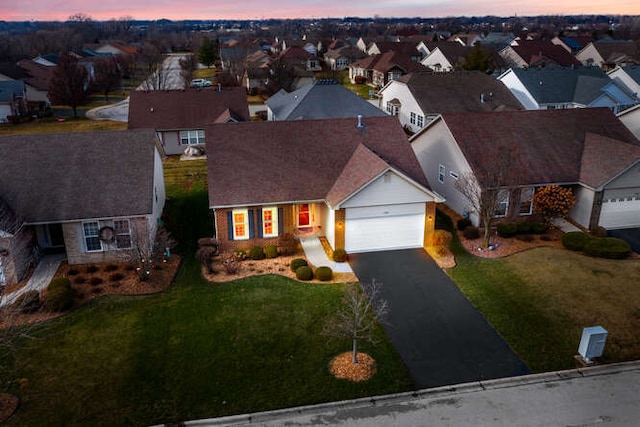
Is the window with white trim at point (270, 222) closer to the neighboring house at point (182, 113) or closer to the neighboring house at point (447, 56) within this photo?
the neighboring house at point (182, 113)

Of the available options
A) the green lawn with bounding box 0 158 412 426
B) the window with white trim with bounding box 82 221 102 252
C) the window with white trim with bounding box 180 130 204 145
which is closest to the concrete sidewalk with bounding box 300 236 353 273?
the green lawn with bounding box 0 158 412 426

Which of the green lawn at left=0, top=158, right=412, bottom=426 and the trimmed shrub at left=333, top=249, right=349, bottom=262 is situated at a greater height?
the trimmed shrub at left=333, top=249, right=349, bottom=262

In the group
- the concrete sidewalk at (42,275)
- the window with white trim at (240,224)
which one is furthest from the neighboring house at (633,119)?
the concrete sidewalk at (42,275)


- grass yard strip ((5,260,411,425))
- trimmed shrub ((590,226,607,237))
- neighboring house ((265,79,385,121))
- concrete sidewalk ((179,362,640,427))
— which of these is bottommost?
concrete sidewalk ((179,362,640,427))

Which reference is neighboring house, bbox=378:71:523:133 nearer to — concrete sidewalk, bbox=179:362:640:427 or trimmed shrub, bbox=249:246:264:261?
trimmed shrub, bbox=249:246:264:261

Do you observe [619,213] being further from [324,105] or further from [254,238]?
[324,105]

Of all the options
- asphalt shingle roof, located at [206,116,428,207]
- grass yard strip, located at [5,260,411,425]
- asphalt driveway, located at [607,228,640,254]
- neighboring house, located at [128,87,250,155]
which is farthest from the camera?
neighboring house, located at [128,87,250,155]

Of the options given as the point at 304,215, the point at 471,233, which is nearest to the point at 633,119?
the point at 471,233
